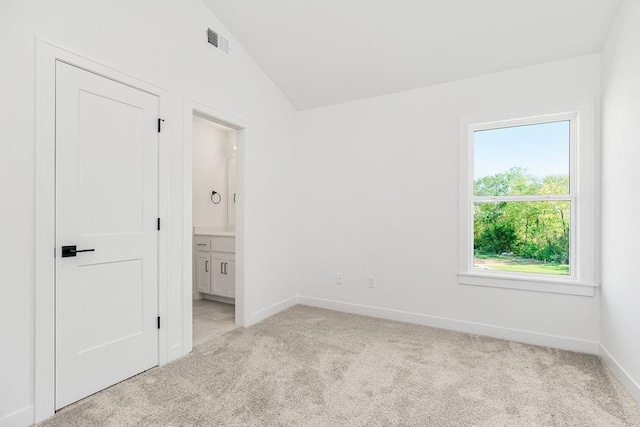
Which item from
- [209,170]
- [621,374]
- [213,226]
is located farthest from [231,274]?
[621,374]

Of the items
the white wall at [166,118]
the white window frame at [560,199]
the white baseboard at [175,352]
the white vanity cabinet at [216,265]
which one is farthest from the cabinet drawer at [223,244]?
the white window frame at [560,199]

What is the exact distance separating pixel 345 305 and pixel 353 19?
3022 millimetres

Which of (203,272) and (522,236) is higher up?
(522,236)

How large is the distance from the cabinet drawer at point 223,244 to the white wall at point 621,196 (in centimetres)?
367

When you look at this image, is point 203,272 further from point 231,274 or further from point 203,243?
point 231,274

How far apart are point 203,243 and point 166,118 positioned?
2.24 metres

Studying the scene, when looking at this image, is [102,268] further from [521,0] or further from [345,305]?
[521,0]

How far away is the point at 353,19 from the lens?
2971 millimetres

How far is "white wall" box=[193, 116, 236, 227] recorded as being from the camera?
4926mm

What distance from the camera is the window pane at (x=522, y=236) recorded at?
3.08 m

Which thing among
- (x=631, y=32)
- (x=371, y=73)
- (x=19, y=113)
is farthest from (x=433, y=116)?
(x=19, y=113)

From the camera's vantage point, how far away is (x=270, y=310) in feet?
12.7

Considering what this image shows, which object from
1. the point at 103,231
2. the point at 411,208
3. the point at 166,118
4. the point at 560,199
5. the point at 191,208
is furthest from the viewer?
the point at 411,208

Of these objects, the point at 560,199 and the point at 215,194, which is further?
the point at 215,194
